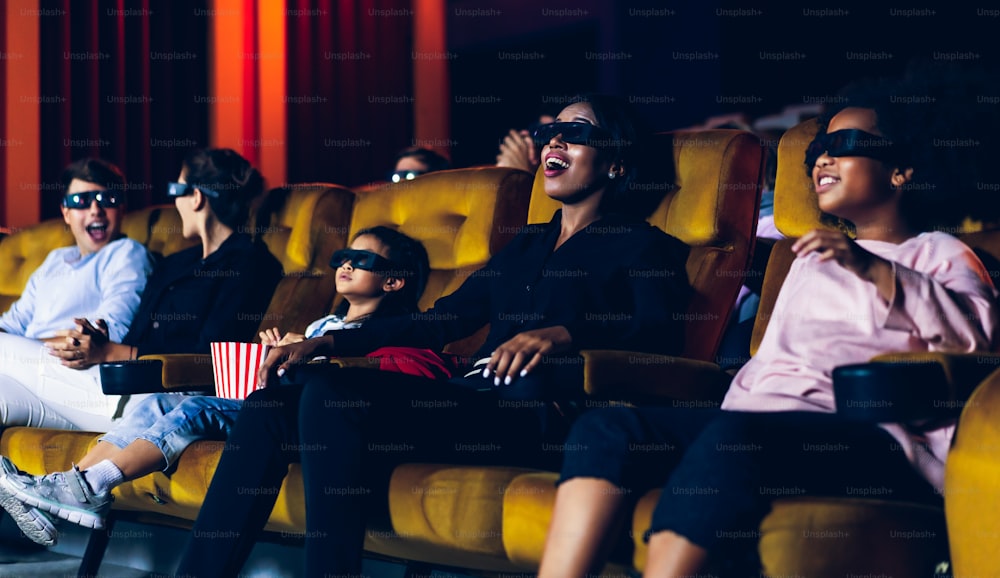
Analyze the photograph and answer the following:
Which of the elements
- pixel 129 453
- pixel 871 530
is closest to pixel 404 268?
pixel 129 453

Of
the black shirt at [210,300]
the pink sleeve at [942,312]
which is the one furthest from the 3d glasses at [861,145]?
the black shirt at [210,300]

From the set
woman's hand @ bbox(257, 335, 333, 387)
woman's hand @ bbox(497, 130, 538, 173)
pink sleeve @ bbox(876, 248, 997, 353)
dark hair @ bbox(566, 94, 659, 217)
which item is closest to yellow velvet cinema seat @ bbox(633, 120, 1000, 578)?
Result: pink sleeve @ bbox(876, 248, 997, 353)

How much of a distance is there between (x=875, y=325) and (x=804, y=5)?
476 centimetres

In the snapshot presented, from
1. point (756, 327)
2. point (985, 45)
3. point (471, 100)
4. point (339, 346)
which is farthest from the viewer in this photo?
point (471, 100)

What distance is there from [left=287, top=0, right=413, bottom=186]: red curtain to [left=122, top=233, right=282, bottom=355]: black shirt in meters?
2.71

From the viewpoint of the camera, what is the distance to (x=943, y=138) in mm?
1710

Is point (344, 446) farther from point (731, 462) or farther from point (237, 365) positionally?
point (731, 462)

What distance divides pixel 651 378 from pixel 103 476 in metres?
1.06

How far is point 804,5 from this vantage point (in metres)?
5.92

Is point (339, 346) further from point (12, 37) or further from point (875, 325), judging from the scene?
point (12, 37)

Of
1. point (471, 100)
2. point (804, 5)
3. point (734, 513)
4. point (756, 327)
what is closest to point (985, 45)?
point (804, 5)

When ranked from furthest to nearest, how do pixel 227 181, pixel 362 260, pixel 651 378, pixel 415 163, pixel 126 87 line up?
pixel 126 87, pixel 415 163, pixel 227 181, pixel 362 260, pixel 651 378

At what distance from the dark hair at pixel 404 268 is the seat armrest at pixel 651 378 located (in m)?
0.86

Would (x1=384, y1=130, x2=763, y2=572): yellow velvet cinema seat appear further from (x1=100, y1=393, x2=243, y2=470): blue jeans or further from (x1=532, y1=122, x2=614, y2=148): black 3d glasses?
(x1=100, y1=393, x2=243, y2=470): blue jeans
